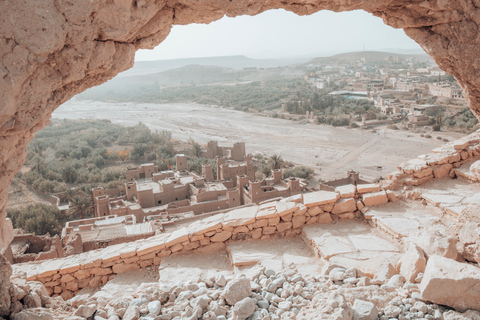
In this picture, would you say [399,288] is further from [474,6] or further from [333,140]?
[333,140]

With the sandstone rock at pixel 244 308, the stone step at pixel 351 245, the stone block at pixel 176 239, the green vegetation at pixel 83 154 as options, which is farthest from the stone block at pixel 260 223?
the green vegetation at pixel 83 154

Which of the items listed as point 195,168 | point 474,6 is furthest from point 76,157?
point 474,6

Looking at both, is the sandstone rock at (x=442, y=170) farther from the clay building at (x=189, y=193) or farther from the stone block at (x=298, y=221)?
the clay building at (x=189, y=193)

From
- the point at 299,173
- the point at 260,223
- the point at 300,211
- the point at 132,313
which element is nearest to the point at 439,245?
the point at 300,211

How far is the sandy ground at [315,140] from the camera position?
89.1 ft

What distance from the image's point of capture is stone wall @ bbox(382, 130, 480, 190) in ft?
17.3

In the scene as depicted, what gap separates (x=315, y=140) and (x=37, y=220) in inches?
1017

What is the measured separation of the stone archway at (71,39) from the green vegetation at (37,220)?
14.0m

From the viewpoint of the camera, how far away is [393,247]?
404 cm

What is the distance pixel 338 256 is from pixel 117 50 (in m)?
2.78

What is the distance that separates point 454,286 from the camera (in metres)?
2.62

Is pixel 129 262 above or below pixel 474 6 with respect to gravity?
below

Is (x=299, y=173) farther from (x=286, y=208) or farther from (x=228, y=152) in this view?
(x=286, y=208)

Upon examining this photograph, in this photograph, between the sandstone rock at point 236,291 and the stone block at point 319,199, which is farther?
the stone block at point 319,199
